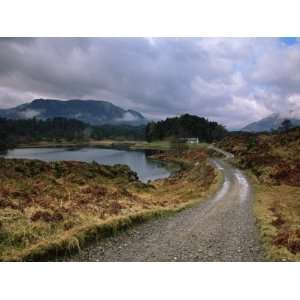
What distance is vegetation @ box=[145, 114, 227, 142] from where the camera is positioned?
136262mm

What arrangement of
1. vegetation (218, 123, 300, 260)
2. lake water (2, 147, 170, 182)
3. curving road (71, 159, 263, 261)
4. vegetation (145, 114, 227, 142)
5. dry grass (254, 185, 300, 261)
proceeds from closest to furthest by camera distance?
curving road (71, 159, 263, 261), dry grass (254, 185, 300, 261), vegetation (218, 123, 300, 260), lake water (2, 147, 170, 182), vegetation (145, 114, 227, 142)

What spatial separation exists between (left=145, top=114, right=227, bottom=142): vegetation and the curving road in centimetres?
11577

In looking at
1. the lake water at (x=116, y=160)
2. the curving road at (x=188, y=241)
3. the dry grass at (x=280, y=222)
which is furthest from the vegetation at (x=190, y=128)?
the curving road at (x=188, y=241)

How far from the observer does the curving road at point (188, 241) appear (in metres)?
10.7

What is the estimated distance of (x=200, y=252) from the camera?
11.2 meters

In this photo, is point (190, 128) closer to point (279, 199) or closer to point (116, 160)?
point (116, 160)

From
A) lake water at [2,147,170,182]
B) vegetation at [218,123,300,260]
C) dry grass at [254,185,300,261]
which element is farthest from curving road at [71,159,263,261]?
lake water at [2,147,170,182]

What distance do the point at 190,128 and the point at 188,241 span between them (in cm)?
13143

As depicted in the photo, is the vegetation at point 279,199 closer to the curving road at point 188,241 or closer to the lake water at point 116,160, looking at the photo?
the curving road at point 188,241

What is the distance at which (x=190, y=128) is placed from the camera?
466 feet

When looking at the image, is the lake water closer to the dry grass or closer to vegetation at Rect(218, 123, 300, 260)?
vegetation at Rect(218, 123, 300, 260)
